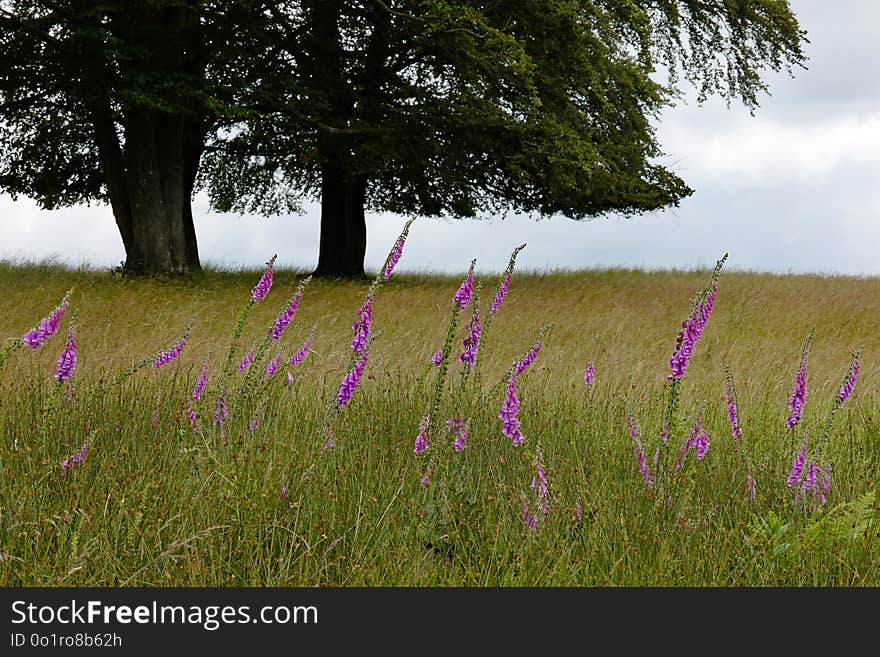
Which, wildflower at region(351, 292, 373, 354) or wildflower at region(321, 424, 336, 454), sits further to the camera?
wildflower at region(321, 424, 336, 454)

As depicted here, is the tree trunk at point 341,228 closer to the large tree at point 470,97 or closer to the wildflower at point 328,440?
the large tree at point 470,97

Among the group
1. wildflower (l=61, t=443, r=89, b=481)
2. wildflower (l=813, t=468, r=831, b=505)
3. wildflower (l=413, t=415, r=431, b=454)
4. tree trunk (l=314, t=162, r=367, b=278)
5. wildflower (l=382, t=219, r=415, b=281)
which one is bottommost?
wildflower (l=61, t=443, r=89, b=481)

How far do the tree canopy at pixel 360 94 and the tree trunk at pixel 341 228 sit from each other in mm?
36

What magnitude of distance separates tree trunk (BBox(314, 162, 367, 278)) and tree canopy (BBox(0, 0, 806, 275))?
36mm

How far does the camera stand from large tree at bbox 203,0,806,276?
14781mm

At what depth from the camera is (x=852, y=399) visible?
25.0ft

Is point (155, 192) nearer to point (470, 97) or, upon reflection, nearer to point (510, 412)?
point (470, 97)

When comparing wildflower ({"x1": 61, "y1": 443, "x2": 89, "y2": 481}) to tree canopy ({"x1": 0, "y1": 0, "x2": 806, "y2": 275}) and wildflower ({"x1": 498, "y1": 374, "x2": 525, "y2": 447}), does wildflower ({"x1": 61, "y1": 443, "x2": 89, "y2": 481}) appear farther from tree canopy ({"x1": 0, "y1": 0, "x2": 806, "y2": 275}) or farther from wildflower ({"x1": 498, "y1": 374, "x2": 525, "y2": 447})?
tree canopy ({"x1": 0, "y1": 0, "x2": 806, "y2": 275})

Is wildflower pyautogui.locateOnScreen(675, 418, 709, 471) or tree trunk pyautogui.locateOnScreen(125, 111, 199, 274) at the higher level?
tree trunk pyautogui.locateOnScreen(125, 111, 199, 274)

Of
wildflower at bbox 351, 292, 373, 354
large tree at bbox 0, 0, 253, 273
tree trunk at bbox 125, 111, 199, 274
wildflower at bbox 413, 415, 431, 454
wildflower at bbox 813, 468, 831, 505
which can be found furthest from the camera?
tree trunk at bbox 125, 111, 199, 274

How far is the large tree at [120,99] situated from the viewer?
13.9m

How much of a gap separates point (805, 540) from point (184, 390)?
3769 mm

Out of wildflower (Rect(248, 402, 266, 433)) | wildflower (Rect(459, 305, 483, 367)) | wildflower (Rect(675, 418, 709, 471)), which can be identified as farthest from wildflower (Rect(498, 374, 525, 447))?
wildflower (Rect(248, 402, 266, 433))

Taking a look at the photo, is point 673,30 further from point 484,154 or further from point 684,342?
point 684,342
